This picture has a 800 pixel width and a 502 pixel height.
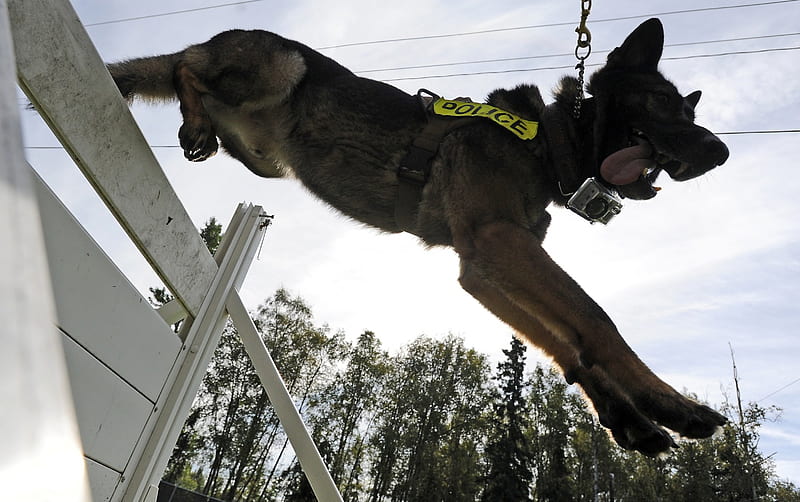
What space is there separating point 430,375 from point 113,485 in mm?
40007

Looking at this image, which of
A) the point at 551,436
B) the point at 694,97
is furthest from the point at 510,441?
the point at 694,97

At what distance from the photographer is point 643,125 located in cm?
348

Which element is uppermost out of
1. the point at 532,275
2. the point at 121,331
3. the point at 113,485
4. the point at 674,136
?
the point at 674,136

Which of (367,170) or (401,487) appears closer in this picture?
(367,170)

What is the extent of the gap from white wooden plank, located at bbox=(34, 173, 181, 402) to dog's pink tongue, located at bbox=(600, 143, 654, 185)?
270 centimetres

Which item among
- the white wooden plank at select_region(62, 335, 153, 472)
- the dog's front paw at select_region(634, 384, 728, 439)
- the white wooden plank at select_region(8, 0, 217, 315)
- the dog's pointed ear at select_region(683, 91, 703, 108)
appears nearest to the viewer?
the white wooden plank at select_region(8, 0, 217, 315)

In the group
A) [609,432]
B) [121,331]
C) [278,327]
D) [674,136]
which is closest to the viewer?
[121,331]

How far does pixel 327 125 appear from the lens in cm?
340

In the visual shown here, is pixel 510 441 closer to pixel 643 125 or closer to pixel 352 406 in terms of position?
pixel 352 406

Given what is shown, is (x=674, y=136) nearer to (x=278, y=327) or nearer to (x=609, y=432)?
(x=609, y=432)

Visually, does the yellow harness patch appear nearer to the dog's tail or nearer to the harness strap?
the harness strap

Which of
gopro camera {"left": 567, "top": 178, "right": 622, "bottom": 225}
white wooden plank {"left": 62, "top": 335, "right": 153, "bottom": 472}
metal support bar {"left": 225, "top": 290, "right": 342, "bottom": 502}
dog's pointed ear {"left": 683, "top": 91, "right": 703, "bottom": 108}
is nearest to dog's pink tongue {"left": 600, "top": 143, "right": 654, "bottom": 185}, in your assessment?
gopro camera {"left": 567, "top": 178, "right": 622, "bottom": 225}

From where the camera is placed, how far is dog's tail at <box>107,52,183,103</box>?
3.09m

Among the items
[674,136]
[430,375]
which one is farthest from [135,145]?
[430,375]
